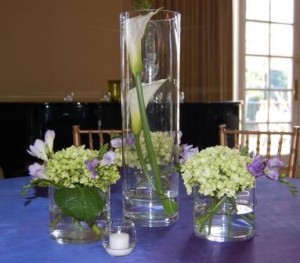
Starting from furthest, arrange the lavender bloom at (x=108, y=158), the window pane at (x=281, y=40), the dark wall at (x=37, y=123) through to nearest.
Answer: the window pane at (x=281, y=40)
the dark wall at (x=37, y=123)
the lavender bloom at (x=108, y=158)

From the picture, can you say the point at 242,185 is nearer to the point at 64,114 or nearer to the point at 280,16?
the point at 64,114

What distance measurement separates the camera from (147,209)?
100 centimetres

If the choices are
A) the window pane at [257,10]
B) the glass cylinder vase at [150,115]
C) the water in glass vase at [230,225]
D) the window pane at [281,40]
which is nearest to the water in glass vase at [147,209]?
the glass cylinder vase at [150,115]

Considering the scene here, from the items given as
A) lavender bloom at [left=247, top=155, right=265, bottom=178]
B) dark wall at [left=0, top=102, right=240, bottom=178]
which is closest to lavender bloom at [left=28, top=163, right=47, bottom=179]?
lavender bloom at [left=247, top=155, right=265, bottom=178]

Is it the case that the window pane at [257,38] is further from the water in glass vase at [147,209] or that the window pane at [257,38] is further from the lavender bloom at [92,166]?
the lavender bloom at [92,166]

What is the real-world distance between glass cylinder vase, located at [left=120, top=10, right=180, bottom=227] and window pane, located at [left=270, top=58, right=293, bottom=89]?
4.41 metres

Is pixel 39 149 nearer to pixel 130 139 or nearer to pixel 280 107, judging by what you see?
pixel 130 139

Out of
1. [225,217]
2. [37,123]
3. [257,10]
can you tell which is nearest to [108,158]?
[225,217]

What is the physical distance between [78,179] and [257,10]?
4.70 metres

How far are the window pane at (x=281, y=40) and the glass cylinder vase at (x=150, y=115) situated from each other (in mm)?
4447

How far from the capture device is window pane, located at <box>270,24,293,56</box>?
5.21 m

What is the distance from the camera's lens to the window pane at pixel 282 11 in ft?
17.1

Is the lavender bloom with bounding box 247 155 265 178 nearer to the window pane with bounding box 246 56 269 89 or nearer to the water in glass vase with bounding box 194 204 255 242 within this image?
the water in glass vase with bounding box 194 204 255 242

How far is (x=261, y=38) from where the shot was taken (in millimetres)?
5156
